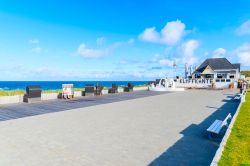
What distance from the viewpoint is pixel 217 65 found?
51.6 metres

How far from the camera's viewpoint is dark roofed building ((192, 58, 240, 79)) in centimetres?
4835

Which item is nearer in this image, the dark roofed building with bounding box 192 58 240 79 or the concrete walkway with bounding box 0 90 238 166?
the concrete walkway with bounding box 0 90 238 166

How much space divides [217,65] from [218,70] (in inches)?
87.6

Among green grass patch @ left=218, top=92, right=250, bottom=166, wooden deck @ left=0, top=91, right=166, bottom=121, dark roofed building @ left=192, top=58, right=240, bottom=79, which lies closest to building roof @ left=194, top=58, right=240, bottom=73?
dark roofed building @ left=192, top=58, right=240, bottom=79

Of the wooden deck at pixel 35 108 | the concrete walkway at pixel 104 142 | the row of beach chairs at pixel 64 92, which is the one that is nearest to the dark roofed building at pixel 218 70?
the row of beach chairs at pixel 64 92

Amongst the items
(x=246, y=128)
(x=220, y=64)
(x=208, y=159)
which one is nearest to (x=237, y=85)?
(x=220, y=64)

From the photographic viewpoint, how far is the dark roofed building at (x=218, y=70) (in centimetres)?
4835

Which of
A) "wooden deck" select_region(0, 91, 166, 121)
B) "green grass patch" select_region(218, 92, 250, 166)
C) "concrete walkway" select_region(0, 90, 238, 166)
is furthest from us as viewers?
"wooden deck" select_region(0, 91, 166, 121)

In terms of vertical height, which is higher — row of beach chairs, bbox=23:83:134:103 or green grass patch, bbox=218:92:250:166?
row of beach chairs, bbox=23:83:134:103

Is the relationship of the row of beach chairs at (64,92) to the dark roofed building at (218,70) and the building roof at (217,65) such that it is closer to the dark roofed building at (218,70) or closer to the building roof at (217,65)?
the dark roofed building at (218,70)

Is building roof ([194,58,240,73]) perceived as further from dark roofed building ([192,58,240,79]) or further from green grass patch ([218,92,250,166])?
green grass patch ([218,92,250,166])

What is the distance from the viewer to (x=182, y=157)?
485 cm

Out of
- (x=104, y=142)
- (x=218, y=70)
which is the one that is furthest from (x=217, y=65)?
(x=104, y=142)

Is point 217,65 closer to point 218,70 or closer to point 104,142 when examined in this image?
point 218,70
